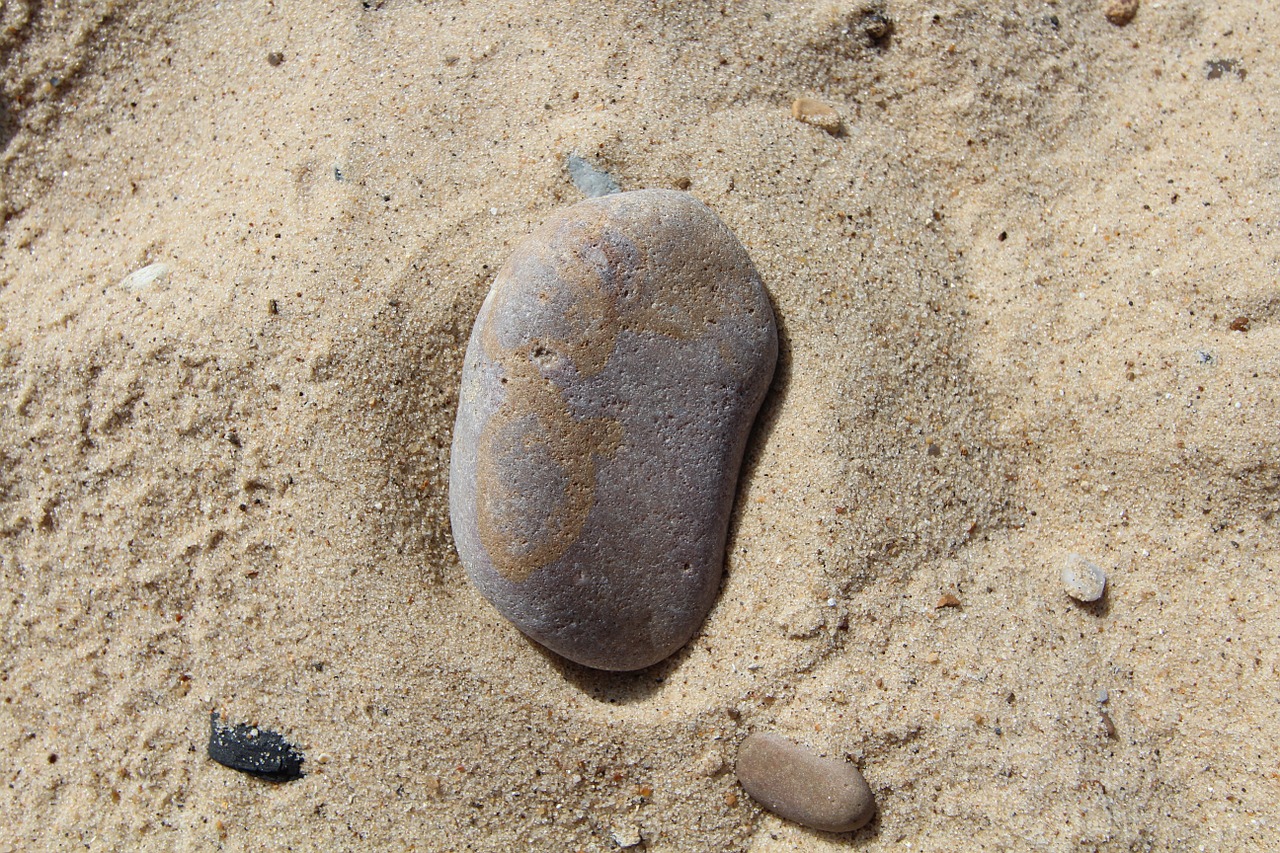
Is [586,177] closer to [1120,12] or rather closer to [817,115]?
[817,115]

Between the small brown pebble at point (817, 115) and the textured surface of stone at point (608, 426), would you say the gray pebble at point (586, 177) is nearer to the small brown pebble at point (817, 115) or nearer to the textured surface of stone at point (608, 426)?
the textured surface of stone at point (608, 426)

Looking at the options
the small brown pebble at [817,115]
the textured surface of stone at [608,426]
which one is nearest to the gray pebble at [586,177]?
the textured surface of stone at [608,426]

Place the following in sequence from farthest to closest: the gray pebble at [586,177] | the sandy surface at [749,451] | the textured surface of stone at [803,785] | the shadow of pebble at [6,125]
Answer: the shadow of pebble at [6,125], the gray pebble at [586,177], the sandy surface at [749,451], the textured surface of stone at [803,785]

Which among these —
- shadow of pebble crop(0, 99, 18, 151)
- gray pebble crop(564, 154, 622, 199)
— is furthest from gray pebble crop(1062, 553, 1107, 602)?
shadow of pebble crop(0, 99, 18, 151)

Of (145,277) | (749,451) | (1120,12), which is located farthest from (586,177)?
(1120,12)

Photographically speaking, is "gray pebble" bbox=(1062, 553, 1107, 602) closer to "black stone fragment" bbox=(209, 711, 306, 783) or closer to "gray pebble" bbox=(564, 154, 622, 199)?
"gray pebble" bbox=(564, 154, 622, 199)

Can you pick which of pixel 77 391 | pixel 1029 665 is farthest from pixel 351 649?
pixel 1029 665
